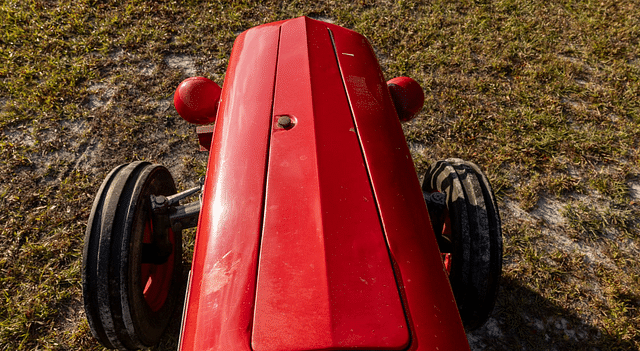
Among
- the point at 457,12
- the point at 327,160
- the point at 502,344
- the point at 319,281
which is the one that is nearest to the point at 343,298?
the point at 319,281

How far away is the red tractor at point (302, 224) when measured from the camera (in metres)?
1.19

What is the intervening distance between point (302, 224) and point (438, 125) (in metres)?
2.41

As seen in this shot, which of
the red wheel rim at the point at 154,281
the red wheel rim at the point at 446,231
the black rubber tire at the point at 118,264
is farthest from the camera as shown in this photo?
the red wheel rim at the point at 154,281

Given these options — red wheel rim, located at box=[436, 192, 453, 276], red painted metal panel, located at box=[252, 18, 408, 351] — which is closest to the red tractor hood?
red painted metal panel, located at box=[252, 18, 408, 351]

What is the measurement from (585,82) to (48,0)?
5.86 m

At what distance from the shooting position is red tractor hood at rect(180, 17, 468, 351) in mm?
1164

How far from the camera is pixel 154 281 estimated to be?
7.52 ft

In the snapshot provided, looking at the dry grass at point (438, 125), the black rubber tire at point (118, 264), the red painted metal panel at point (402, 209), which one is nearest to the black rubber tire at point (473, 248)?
the red painted metal panel at point (402, 209)

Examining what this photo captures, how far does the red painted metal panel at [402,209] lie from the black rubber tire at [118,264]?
1.17 meters

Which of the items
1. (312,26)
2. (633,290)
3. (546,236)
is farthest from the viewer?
(546,236)

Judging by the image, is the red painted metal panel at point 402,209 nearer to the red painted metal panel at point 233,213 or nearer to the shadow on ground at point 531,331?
the red painted metal panel at point 233,213

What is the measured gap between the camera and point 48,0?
439 cm

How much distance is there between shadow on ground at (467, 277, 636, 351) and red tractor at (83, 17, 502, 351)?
58 cm

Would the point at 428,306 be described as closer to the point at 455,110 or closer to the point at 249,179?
the point at 249,179
